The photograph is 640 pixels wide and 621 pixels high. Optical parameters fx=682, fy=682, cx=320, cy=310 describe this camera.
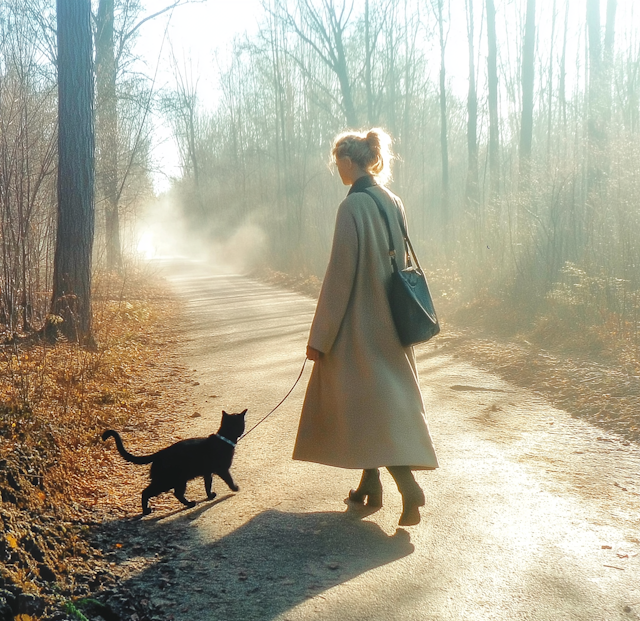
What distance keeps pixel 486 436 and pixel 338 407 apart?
234 centimetres

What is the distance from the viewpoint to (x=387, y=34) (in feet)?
90.4

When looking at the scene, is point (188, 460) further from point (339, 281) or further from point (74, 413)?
point (74, 413)

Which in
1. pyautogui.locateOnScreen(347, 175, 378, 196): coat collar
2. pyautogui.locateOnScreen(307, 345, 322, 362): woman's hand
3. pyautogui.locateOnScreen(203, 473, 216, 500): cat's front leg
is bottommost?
pyautogui.locateOnScreen(203, 473, 216, 500): cat's front leg

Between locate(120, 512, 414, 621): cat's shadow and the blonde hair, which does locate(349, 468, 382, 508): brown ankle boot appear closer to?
locate(120, 512, 414, 621): cat's shadow

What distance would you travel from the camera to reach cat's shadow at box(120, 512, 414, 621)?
3.22m

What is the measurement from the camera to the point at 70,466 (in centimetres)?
490

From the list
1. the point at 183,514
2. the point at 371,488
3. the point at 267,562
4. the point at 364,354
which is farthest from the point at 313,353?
the point at 183,514

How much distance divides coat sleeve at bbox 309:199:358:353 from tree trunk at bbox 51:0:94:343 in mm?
6391

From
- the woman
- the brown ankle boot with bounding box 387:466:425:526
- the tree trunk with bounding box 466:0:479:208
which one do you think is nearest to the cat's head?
the woman

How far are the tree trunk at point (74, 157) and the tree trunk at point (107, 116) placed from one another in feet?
24.5

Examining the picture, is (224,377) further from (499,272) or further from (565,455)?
(499,272)

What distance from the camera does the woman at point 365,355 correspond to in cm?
402

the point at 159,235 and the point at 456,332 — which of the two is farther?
the point at 159,235

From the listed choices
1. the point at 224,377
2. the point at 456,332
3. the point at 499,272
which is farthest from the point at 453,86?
the point at 224,377
